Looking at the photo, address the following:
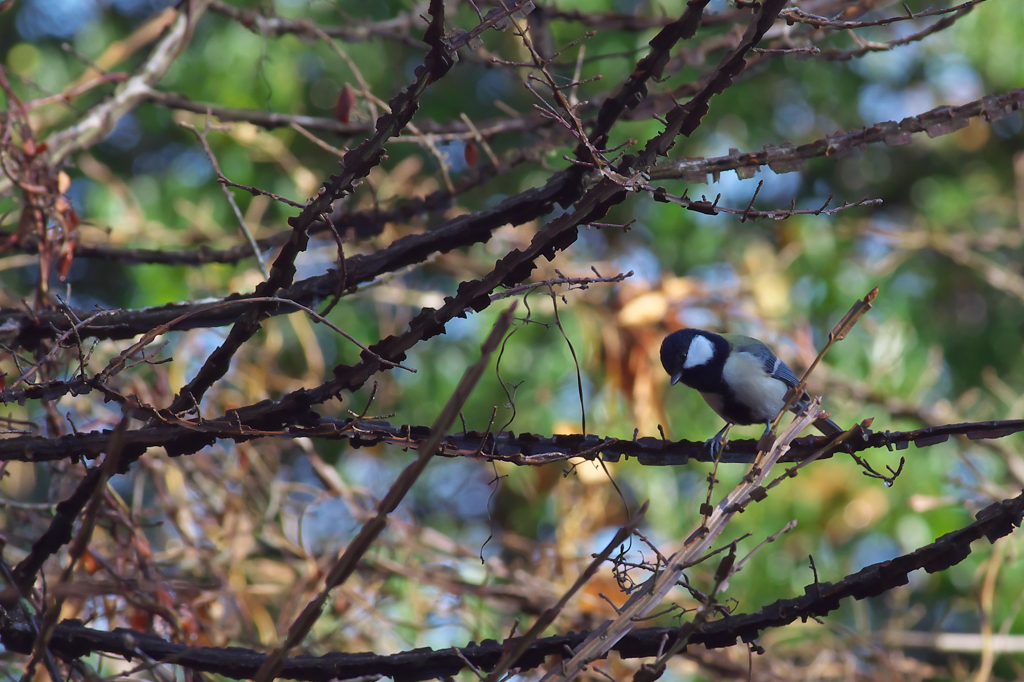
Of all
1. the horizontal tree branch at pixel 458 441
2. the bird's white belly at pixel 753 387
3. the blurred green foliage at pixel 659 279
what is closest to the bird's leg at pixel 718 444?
the horizontal tree branch at pixel 458 441

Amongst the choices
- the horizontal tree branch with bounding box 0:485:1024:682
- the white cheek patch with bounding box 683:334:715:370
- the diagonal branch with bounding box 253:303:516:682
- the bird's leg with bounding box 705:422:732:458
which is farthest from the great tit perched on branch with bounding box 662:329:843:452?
the diagonal branch with bounding box 253:303:516:682

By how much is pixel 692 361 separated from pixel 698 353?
0.05 meters

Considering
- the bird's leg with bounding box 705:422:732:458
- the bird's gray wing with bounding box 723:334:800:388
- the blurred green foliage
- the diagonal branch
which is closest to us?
the diagonal branch

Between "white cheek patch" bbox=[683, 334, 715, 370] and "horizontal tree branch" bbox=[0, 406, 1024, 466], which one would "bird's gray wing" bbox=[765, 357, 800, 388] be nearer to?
"white cheek patch" bbox=[683, 334, 715, 370]

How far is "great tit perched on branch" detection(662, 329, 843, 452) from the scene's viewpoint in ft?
11.2

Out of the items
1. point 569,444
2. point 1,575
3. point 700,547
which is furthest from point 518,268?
point 1,575

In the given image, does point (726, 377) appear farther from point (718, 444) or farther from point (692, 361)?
point (718, 444)

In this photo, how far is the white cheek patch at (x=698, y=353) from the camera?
3.46 meters

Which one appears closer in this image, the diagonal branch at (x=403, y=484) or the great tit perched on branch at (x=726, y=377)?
the diagonal branch at (x=403, y=484)

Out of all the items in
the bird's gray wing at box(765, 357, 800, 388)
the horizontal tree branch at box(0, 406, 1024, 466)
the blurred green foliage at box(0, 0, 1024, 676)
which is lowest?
the horizontal tree branch at box(0, 406, 1024, 466)

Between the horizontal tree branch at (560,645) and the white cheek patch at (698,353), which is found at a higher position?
the white cheek patch at (698,353)

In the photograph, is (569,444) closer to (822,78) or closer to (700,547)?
(700,547)

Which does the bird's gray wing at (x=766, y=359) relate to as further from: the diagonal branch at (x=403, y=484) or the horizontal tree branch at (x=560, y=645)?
the diagonal branch at (x=403, y=484)

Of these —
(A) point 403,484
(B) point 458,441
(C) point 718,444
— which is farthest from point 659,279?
(A) point 403,484
